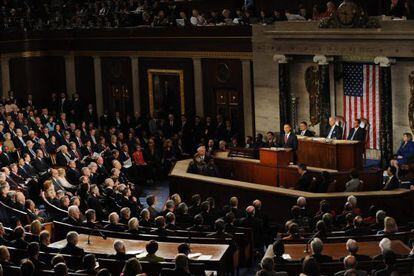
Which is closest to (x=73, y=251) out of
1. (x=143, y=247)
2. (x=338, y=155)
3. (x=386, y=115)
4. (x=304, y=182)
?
(x=143, y=247)

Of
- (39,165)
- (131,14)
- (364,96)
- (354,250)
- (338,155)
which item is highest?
(131,14)

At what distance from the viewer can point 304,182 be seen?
18234mm

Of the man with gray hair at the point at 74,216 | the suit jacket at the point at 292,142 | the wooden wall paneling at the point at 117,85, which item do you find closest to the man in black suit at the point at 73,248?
the man with gray hair at the point at 74,216

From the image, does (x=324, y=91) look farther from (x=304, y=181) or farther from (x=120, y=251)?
(x=120, y=251)

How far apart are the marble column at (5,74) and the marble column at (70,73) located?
2.11 meters

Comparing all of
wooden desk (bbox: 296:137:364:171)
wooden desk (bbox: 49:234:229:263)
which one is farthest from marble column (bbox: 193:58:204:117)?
wooden desk (bbox: 49:234:229:263)

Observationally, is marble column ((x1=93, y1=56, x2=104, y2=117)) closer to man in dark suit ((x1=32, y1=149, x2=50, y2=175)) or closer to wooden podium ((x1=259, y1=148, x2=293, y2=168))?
man in dark suit ((x1=32, y1=149, x2=50, y2=175))

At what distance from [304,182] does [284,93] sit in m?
6.45

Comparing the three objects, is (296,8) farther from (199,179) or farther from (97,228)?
(97,228)

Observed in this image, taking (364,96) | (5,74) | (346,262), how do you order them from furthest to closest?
(5,74), (364,96), (346,262)

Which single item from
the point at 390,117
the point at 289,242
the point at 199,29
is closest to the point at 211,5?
the point at 199,29

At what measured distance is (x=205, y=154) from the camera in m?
20.8

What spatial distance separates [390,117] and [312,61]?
120 inches

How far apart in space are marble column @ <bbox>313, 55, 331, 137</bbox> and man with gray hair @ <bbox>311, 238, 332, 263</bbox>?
1107 cm
